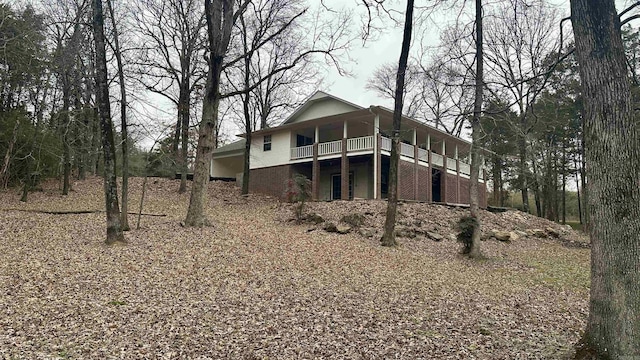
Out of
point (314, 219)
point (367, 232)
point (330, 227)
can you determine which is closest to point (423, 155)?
point (314, 219)

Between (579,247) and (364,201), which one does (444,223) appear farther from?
(579,247)

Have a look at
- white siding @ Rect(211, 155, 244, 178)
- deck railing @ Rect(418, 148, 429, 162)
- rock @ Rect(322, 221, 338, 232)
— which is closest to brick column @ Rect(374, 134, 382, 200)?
deck railing @ Rect(418, 148, 429, 162)

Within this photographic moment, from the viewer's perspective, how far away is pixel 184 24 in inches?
783

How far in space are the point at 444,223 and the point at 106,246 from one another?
12.1 m

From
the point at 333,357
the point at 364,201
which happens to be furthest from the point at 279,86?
the point at 333,357

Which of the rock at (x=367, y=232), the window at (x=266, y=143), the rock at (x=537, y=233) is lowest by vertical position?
the rock at (x=537, y=233)

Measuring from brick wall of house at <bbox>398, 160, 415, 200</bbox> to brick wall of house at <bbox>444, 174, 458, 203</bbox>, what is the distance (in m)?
3.85

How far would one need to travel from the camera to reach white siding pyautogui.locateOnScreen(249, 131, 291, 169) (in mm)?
22516

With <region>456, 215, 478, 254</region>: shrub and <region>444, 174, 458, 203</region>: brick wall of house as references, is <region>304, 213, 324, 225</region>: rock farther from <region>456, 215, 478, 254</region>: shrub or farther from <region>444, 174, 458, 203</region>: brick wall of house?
<region>444, 174, 458, 203</region>: brick wall of house

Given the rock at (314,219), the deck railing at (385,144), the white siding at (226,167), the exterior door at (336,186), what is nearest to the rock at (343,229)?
the rock at (314,219)

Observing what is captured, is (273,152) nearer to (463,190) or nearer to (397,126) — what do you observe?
(463,190)

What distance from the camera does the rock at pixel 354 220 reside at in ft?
46.6

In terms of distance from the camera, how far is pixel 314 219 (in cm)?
1502

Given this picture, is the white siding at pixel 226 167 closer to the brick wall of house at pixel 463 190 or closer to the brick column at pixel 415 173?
the brick column at pixel 415 173
